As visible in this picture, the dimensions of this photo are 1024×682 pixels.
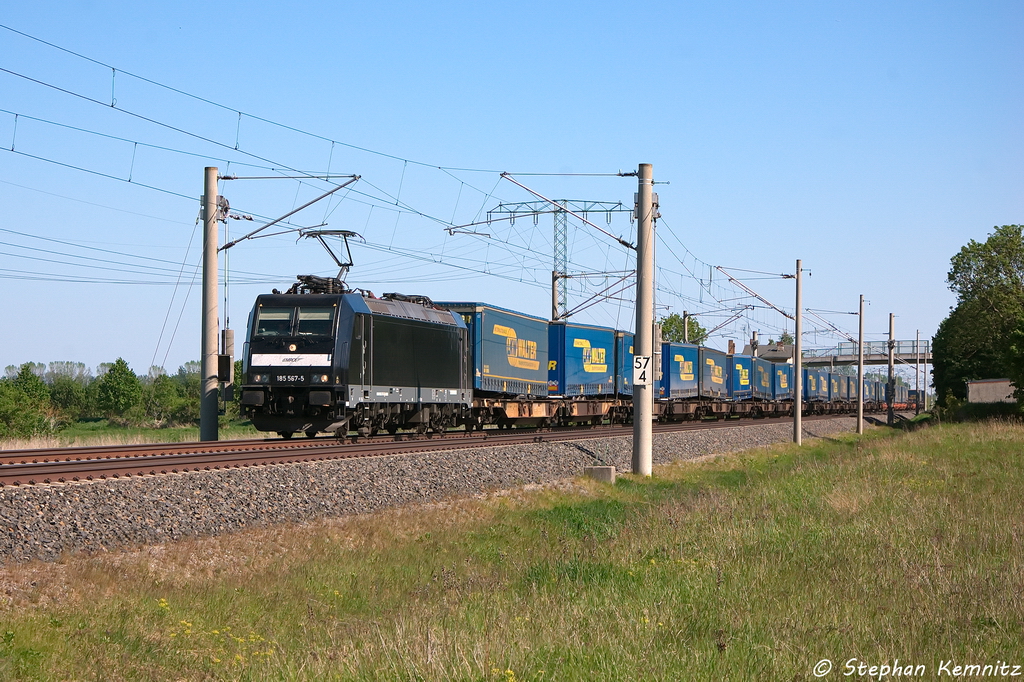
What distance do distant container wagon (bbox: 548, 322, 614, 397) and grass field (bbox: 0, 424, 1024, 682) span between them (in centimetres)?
1934

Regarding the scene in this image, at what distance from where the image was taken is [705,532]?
40.3ft

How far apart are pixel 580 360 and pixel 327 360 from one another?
16.9 meters

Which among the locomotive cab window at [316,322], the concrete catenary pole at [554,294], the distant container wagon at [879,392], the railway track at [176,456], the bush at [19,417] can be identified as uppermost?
the concrete catenary pole at [554,294]

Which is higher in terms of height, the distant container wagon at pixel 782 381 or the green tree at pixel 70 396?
the distant container wagon at pixel 782 381

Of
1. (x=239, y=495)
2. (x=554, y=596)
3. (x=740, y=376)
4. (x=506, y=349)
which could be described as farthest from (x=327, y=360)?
(x=740, y=376)

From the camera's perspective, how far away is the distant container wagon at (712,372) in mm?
47812

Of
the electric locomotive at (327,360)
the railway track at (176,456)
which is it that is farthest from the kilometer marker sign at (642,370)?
the electric locomotive at (327,360)

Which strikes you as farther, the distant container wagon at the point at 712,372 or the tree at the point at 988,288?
the tree at the point at 988,288

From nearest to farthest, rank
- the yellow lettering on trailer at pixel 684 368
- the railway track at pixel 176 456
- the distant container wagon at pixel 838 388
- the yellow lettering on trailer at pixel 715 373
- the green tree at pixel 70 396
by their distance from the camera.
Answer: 1. the railway track at pixel 176 456
2. the yellow lettering on trailer at pixel 684 368
3. the yellow lettering on trailer at pixel 715 373
4. the distant container wagon at pixel 838 388
5. the green tree at pixel 70 396

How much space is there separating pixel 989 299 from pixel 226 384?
2122 inches

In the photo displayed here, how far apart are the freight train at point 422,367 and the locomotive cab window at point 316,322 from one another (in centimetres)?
3

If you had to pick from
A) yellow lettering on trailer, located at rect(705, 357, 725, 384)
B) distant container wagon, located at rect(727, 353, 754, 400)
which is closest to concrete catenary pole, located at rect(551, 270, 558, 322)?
yellow lettering on trailer, located at rect(705, 357, 725, 384)

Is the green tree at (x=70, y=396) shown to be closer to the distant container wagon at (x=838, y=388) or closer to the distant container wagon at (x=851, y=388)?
the distant container wagon at (x=838, y=388)

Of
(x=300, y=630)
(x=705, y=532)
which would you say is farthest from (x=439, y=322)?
(x=300, y=630)
